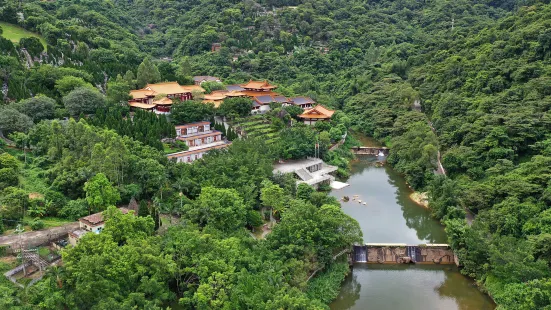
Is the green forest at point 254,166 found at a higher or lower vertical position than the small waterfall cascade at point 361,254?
higher

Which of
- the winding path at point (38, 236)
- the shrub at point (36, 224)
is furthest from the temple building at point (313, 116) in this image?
the shrub at point (36, 224)

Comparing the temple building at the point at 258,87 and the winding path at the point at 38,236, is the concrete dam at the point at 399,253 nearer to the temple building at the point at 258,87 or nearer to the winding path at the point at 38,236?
the winding path at the point at 38,236

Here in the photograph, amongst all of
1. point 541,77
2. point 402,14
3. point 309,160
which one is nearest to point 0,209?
point 309,160

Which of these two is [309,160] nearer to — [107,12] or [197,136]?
[197,136]

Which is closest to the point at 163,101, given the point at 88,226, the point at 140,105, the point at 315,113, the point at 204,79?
the point at 140,105

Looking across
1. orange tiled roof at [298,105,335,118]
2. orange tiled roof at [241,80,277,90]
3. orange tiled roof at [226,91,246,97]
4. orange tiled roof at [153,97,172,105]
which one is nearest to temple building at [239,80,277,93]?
orange tiled roof at [241,80,277,90]

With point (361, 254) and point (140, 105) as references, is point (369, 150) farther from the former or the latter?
point (140, 105)

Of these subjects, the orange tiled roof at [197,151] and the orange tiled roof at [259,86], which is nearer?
the orange tiled roof at [197,151]
